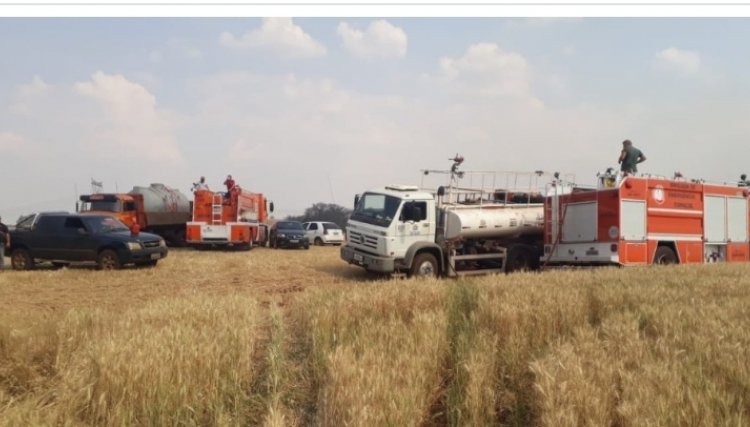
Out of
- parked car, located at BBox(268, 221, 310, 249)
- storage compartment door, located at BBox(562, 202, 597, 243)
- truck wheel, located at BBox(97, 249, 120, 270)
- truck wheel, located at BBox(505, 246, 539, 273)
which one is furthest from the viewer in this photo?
parked car, located at BBox(268, 221, 310, 249)

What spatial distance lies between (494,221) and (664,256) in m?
4.99

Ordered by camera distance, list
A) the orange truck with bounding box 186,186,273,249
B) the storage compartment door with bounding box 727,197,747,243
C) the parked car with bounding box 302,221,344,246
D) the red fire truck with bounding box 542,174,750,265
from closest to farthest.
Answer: the red fire truck with bounding box 542,174,750,265
the storage compartment door with bounding box 727,197,747,243
the orange truck with bounding box 186,186,273,249
the parked car with bounding box 302,221,344,246

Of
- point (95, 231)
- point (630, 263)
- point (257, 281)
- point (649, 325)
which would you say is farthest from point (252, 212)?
point (649, 325)

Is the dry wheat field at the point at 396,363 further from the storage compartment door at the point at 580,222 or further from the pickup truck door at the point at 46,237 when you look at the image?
the pickup truck door at the point at 46,237

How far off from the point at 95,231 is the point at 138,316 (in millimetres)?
11098

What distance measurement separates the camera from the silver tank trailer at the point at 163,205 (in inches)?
998

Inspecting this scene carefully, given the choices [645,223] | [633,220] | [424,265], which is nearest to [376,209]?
[424,265]

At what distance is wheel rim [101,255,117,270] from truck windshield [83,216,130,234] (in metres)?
0.99

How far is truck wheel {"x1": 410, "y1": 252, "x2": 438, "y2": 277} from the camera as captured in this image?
1452cm

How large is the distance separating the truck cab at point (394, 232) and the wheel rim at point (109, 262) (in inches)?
283

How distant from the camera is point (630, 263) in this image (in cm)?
1409

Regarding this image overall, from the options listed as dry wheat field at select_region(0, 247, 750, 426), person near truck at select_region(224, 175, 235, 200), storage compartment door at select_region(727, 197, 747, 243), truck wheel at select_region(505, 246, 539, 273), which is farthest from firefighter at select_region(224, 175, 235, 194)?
storage compartment door at select_region(727, 197, 747, 243)

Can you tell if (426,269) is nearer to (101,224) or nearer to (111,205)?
(101,224)

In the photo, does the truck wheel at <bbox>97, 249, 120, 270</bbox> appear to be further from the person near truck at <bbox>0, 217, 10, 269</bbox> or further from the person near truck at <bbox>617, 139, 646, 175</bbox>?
the person near truck at <bbox>617, 139, 646, 175</bbox>
